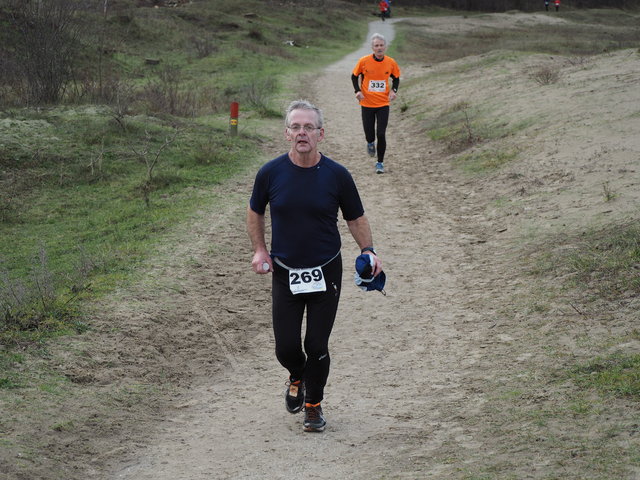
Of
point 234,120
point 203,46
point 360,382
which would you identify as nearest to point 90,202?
point 234,120

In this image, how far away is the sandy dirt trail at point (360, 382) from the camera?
5.25 meters

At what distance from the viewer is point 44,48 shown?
59.4ft

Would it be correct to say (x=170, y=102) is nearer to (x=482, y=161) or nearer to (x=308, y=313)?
(x=482, y=161)

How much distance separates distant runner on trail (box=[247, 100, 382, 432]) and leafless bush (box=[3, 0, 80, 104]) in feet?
46.9

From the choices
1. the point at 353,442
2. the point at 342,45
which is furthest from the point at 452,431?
the point at 342,45

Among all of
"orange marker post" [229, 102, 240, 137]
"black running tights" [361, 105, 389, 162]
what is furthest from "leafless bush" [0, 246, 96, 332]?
"orange marker post" [229, 102, 240, 137]

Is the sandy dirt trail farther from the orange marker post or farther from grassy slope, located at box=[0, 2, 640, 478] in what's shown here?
the orange marker post

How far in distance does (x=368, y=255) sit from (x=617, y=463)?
199 cm

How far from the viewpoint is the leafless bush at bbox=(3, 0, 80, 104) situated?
18141 mm

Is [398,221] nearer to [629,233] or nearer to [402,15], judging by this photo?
[629,233]

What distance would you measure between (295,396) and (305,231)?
4.41ft

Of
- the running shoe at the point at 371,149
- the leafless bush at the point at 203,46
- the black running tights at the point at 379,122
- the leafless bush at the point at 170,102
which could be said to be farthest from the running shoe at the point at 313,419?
the leafless bush at the point at 203,46

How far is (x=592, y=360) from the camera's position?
245 inches

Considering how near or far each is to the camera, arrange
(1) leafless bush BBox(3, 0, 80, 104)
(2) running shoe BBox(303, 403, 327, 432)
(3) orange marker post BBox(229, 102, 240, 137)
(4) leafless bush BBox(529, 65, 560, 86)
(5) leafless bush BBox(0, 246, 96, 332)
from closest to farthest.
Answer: (2) running shoe BBox(303, 403, 327, 432) < (5) leafless bush BBox(0, 246, 96, 332) < (3) orange marker post BBox(229, 102, 240, 137) < (1) leafless bush BBox(3, 0, 80, 104) < (4) leafless bush BBox(529, 65, 560, 86)
